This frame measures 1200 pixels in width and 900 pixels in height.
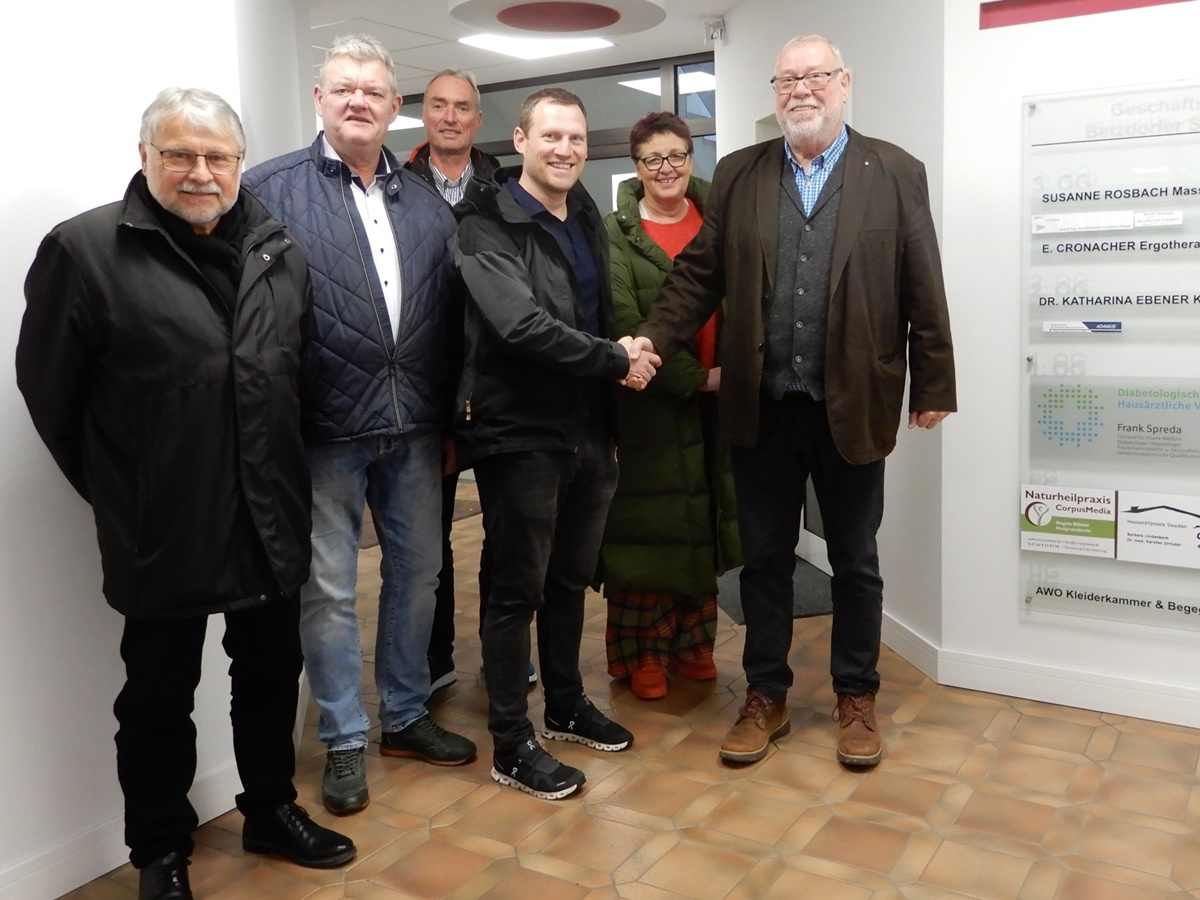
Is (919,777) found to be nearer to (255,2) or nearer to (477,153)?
(477,153)

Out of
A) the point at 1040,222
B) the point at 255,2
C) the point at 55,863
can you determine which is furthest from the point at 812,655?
the point at 255,2

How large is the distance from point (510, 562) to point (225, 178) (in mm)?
1074

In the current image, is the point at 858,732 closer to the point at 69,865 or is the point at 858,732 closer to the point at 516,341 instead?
the point at 516,341

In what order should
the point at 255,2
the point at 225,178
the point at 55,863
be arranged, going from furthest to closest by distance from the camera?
the point at 255,2 < the point at 55,863 < the point at 225,178

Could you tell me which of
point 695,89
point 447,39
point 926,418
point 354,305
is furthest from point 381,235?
point 695,89

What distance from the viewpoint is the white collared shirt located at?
2504 millimetres

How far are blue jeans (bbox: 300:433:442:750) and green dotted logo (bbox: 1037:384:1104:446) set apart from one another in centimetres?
173

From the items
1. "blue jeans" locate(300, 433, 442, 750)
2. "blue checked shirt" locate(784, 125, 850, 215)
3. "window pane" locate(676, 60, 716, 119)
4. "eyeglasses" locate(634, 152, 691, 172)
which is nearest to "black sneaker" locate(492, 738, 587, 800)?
"blue jeans" locate(300, 433, 442, 750)

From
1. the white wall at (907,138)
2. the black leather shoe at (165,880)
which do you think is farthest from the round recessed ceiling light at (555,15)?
the black leather shoe at (165,880)

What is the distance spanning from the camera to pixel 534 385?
8.36 ft

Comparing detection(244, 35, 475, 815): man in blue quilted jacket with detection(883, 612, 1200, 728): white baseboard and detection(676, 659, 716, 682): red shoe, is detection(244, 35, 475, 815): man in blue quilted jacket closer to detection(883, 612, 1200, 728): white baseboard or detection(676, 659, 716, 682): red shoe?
detection(676, 659, 716, 682): red shoe

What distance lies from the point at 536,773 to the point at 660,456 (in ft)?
3.18

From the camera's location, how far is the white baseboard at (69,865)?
216 cm

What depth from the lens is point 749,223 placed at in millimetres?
2736
